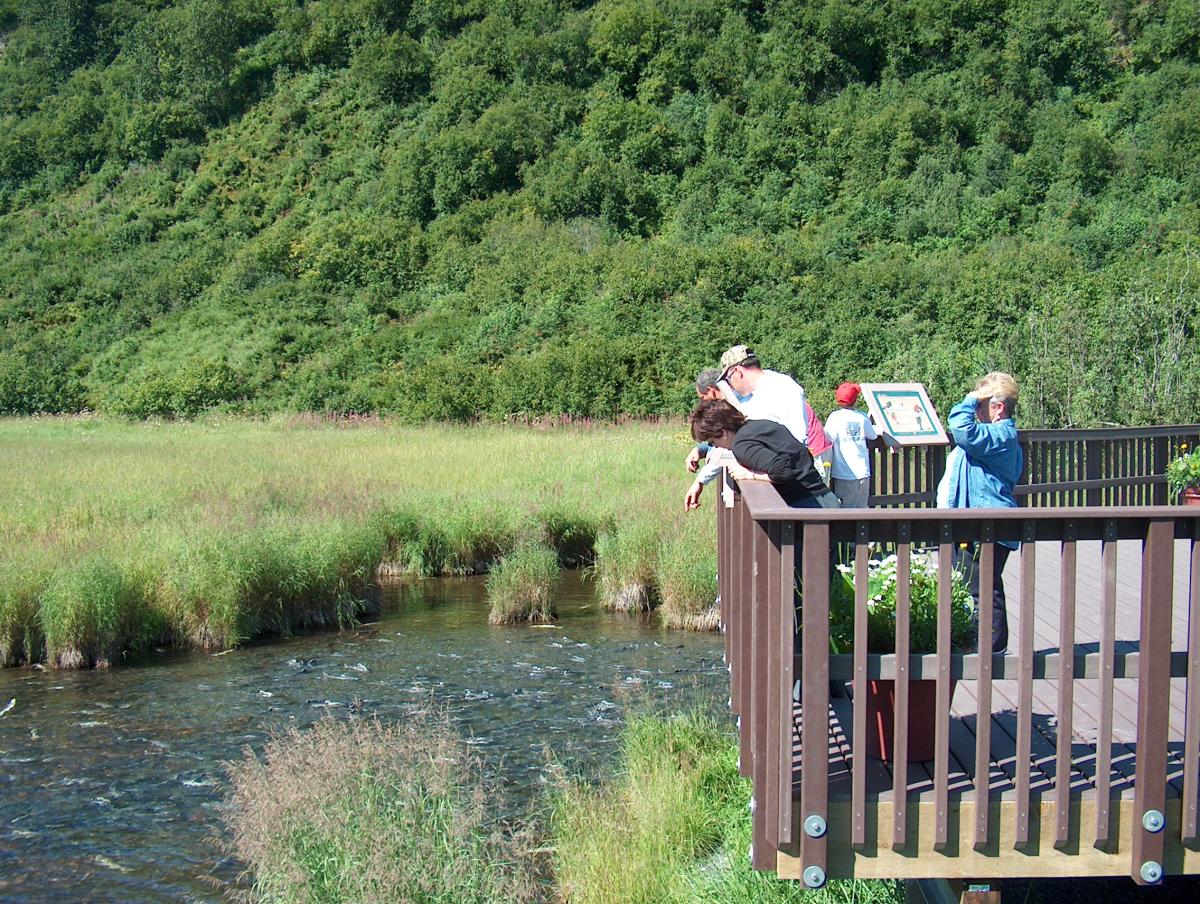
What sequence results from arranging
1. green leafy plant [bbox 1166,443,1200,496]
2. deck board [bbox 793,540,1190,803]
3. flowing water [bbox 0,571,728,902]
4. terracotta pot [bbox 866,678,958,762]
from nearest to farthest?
1. deck board [bbox 793,540,1190,803]
2. terracotta pot [bbox 866,678,958,762]
3. flowing water [bbox 0,571,728,902]
4. green leafy plant [bbox 1166,443,1200,496]

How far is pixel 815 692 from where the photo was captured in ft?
13.4

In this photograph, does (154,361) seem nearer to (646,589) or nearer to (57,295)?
(57,295)

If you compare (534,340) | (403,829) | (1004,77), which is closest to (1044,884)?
(403,829)

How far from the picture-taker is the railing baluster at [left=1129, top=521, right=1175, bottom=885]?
4.04 m

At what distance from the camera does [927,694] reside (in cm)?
465

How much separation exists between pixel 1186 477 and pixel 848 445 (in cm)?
524

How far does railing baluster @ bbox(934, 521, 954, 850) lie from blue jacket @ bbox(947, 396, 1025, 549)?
2346 millimetres

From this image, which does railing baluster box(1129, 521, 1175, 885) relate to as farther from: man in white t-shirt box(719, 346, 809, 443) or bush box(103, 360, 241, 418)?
bush box(103, 360, 241, 418)

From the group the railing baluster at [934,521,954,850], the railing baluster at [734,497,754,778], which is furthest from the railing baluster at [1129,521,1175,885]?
the railing baluster at [734,497,754,778]

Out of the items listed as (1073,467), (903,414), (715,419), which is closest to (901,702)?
(715,419)

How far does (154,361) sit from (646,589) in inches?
1241

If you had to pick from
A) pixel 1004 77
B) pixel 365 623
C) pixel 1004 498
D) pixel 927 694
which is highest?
pixel 1004 77

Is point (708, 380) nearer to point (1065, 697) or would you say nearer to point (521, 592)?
point (1065, 697)

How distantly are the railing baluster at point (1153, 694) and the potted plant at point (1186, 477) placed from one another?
26.5 ft
